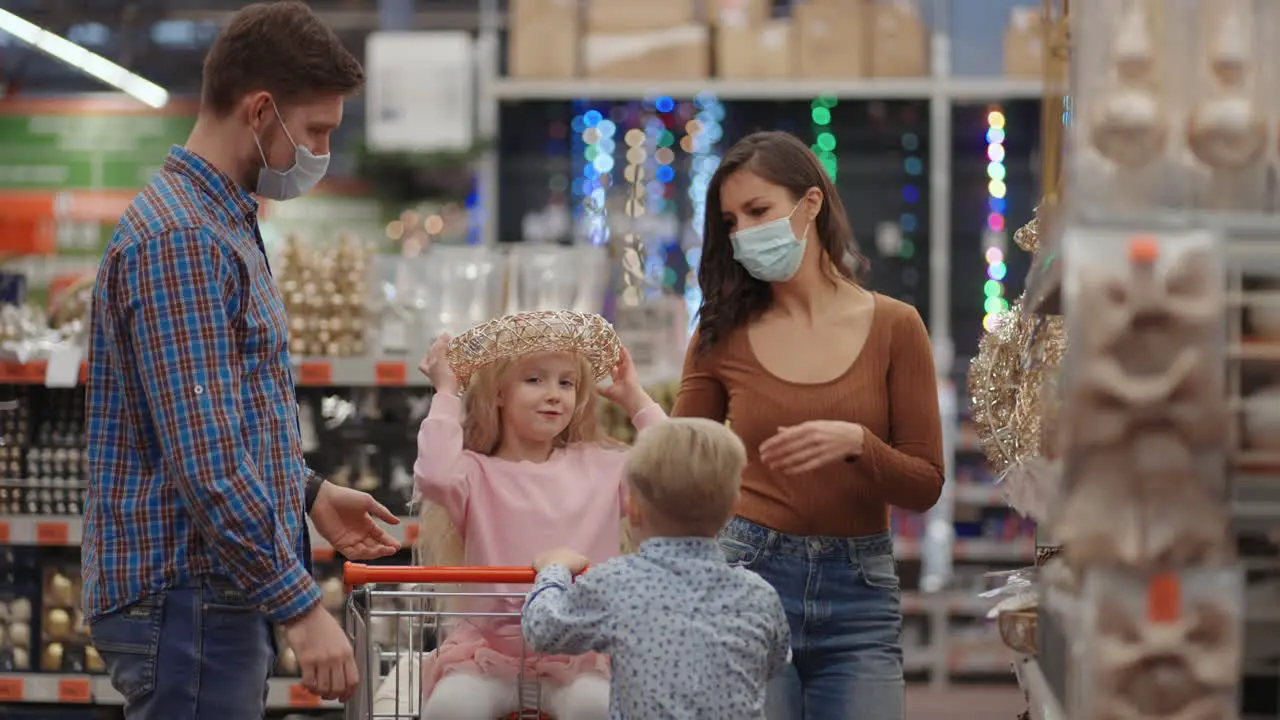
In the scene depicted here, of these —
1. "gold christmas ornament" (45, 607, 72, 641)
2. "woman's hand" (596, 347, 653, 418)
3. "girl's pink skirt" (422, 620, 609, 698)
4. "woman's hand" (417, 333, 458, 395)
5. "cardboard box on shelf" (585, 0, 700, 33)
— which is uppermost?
"cardboard box on shelf" (585, 0, 700, 33)

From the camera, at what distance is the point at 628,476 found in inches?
102

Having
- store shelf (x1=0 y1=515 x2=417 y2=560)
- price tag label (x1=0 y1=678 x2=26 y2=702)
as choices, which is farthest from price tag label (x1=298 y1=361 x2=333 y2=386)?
price tag label (x1=0 y1=678 x2=26 y2=702)

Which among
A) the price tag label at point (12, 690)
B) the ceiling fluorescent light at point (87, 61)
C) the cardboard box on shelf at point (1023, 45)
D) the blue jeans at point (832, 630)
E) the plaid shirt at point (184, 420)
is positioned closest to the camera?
the plaid shirt at point (184, 420)

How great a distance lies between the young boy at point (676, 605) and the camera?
2.46 metres

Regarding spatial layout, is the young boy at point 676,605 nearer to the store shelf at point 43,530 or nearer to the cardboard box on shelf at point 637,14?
the store shelf at point 43,530

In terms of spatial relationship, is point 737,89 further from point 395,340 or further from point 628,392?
point 628,392

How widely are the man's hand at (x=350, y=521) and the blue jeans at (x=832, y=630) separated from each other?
2.15ft

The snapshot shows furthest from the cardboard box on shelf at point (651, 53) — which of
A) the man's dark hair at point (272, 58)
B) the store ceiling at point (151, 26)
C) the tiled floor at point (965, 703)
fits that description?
the man's dark hair at point (272, 58)

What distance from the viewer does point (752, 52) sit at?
24.6 feet

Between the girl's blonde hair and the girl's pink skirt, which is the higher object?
the girl's blonde hair

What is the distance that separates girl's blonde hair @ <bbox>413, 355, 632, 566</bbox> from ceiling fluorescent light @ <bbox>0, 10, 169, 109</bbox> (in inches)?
257

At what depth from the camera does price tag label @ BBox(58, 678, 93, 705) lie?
502 cm

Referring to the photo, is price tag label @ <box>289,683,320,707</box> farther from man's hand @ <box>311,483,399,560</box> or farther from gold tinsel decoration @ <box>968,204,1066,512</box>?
gold tinsel decoration @ <box>968,204,1066,512</box>

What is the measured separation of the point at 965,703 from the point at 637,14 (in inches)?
138
